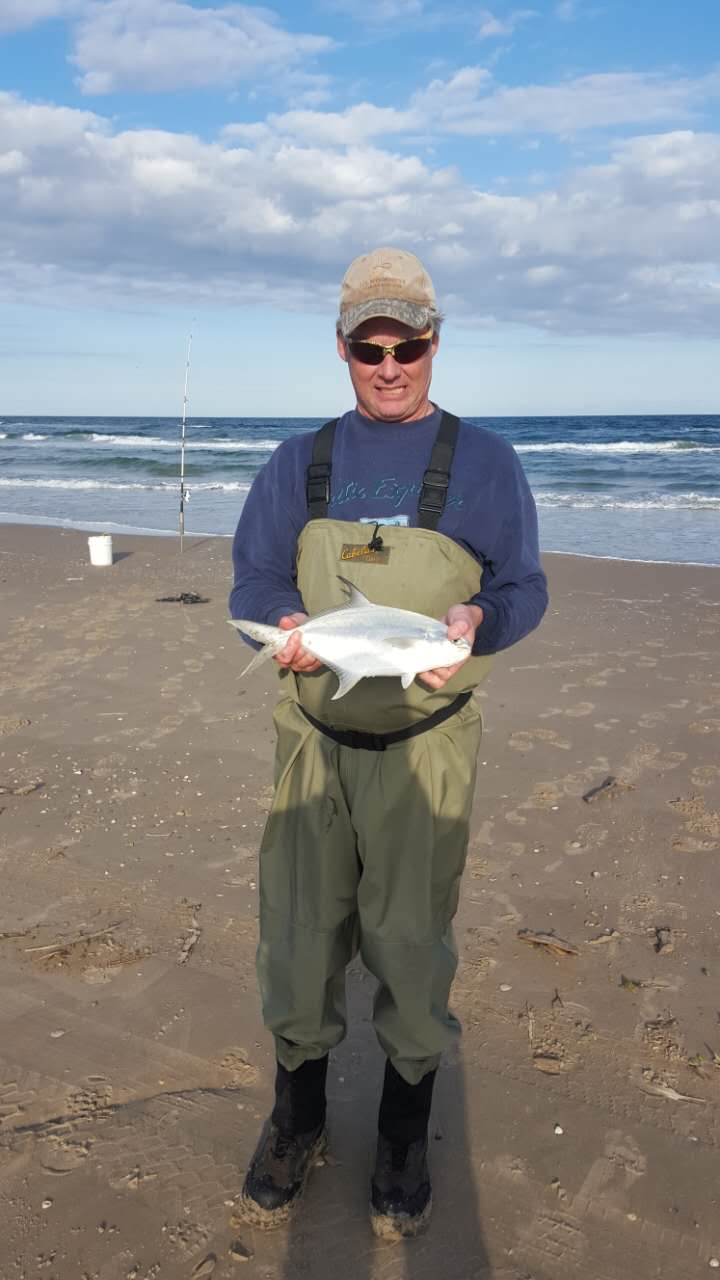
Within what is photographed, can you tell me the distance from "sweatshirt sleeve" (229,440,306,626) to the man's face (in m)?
0.29

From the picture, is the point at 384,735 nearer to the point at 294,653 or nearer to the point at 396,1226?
the point at 294,653

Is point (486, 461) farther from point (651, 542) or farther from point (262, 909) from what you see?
point (651, 542)

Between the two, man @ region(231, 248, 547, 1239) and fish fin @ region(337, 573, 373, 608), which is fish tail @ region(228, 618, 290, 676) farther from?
fish fin @ region(337, 573, 373, 608)

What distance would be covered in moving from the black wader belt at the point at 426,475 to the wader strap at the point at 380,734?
0.58 m

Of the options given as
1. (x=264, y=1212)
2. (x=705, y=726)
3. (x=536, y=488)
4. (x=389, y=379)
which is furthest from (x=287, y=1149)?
(x=536, y=488)

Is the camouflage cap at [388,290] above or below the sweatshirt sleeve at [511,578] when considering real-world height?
above

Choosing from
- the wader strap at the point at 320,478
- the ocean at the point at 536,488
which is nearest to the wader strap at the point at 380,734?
the wader strap at the point at 320,478

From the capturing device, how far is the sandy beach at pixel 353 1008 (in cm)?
269

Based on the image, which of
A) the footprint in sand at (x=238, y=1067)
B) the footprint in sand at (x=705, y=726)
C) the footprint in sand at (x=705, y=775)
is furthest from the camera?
the footprint in sand at (x=705, y=726)

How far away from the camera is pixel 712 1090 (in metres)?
3.22

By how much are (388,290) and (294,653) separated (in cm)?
117

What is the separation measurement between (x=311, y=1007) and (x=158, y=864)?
224 centimetres

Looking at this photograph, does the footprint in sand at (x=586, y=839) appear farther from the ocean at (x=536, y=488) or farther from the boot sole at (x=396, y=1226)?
the ocean at (x=536, y=488)

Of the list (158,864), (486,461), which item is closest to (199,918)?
(158,864)
